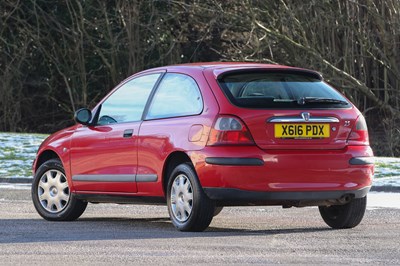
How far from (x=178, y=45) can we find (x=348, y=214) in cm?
2109

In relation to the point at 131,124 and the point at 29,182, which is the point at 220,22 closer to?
the point at 29,182

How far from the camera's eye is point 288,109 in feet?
34.6

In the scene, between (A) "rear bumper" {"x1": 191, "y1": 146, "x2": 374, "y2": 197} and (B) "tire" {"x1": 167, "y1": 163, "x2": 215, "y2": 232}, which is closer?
(A) "rear bumper" {"x1": 191, "y1": 146, "x2": 374, "y2": 197}

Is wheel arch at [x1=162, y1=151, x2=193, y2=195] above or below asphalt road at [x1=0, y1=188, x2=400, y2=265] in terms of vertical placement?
above

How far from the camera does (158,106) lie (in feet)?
37.1

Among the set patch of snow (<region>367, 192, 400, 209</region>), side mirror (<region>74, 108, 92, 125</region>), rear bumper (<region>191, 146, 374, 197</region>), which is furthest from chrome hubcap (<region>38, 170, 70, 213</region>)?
patch of snow (<region>367, 192, 400, 209</region>)

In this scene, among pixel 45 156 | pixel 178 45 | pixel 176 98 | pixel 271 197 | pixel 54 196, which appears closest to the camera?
pixel 271 197

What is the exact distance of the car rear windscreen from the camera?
34.8 feet

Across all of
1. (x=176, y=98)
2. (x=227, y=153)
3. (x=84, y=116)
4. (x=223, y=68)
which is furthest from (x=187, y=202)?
(x=84, y=116)

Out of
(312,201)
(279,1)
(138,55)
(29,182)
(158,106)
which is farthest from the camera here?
(138,55)

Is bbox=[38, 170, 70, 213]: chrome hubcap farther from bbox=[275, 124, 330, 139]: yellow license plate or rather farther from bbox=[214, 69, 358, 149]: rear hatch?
bbox=[275, 124, 330, 139]: yellow license plate

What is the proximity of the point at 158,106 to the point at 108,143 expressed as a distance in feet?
2.17

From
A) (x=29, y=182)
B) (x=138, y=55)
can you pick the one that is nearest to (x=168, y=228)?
(x=29, y=182)

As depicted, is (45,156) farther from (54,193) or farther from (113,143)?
(113,143)
